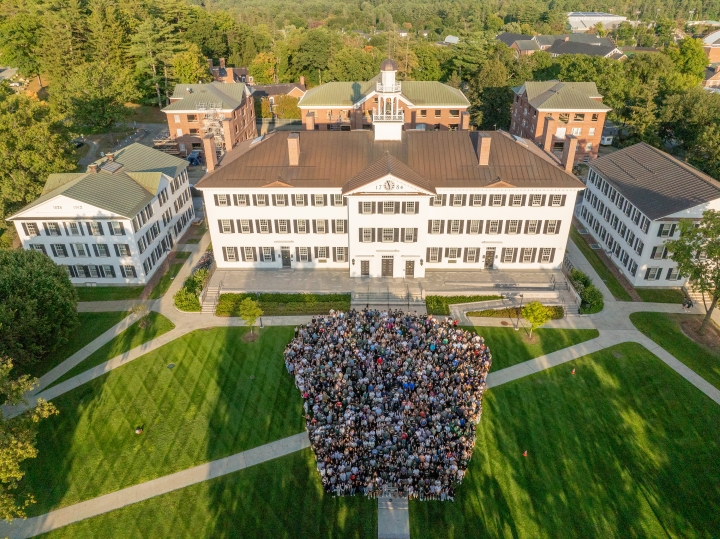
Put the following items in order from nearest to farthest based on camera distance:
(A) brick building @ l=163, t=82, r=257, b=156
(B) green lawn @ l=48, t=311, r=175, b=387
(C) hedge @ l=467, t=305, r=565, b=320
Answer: (B) green lawn @ l=48, t=311, r=175, b=387 → (C) hedge @ l=467, t=305, r=565, b=320 → (A) brick building @ l=163, t=82, r=257, b=156

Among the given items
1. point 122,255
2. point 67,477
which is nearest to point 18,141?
point 122,255

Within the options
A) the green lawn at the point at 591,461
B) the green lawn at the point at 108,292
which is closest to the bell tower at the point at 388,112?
the green lawn at the point at 591,461

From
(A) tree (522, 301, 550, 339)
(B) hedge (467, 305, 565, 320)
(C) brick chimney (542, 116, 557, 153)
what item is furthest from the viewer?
(C) brick chimney (542, 116, 557, 153)

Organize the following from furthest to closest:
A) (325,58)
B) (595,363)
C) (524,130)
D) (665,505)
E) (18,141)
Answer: (325,58) → (524,130) → (18,141) → (595,363) → (665,505)

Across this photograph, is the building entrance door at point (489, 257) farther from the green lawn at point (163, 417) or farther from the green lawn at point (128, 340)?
the green lawn at point (128, 340)

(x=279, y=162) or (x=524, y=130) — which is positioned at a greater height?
(x=279, y=162)

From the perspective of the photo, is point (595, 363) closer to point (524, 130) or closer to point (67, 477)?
point (67, 477)

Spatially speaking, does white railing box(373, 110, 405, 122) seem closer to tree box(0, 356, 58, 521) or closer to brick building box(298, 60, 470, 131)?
brick building box(298, 60, 470, 131)

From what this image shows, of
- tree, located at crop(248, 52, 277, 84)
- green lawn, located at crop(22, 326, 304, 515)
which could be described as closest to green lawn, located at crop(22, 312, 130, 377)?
green lawn, located at crop(22, 326, 304, 515)
